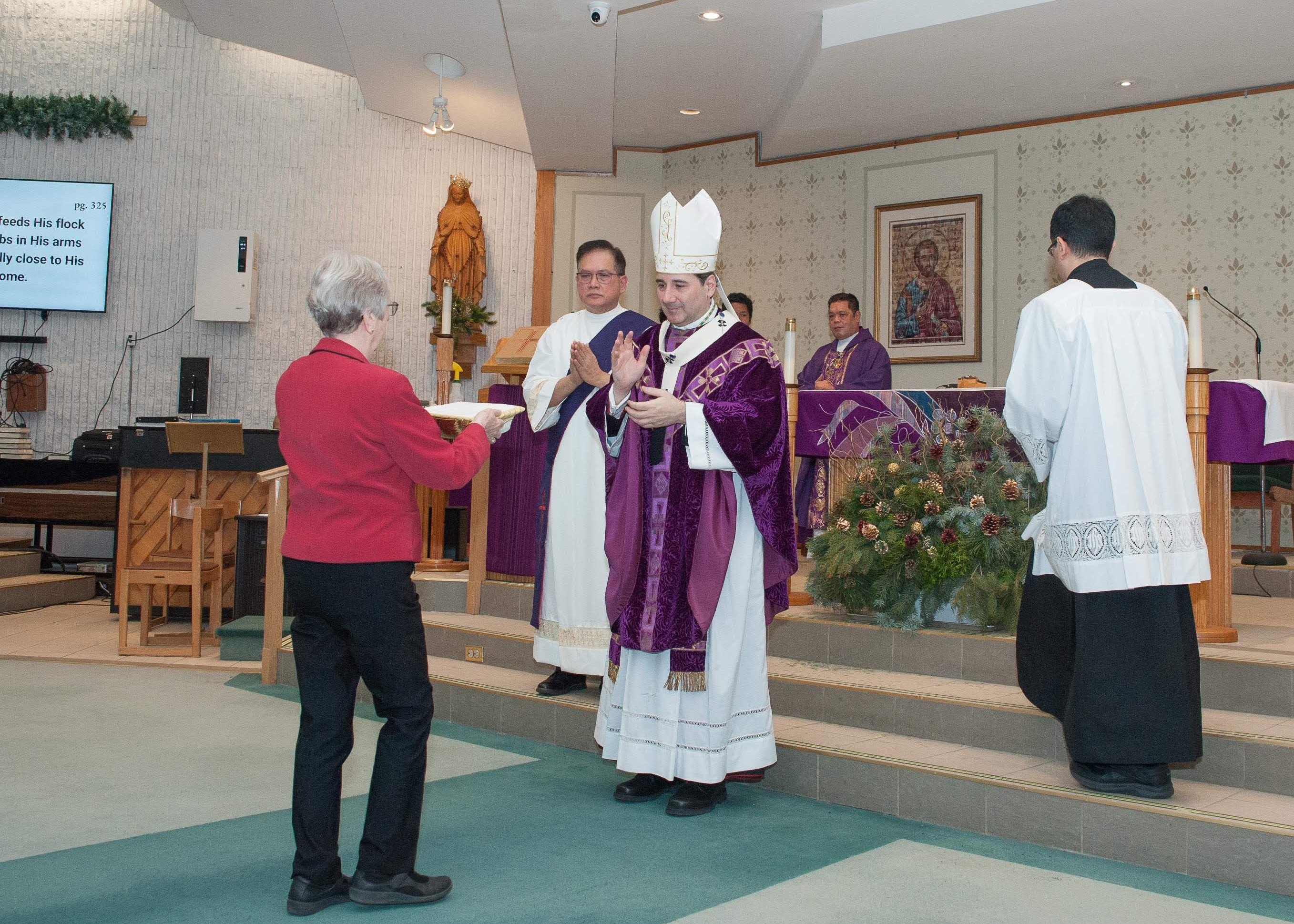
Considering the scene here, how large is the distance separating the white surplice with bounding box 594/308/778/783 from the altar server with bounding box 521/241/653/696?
2.76 ft

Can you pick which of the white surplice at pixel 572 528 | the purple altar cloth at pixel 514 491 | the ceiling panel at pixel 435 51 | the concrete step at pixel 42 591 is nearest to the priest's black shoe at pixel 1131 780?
the white surplice at pixel 572 528

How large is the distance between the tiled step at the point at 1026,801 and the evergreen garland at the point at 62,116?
25.1ft

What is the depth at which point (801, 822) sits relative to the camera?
128 inches

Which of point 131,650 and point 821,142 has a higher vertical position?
point 821,142

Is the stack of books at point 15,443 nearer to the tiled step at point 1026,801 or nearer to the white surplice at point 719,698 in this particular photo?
the tiled step at point 1026,801

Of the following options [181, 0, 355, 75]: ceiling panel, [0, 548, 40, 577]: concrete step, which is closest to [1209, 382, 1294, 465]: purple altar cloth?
[181, 0, 355, 75]: ceiling panel

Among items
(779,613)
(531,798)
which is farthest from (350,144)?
(531,798)

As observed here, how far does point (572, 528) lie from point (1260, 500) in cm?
444

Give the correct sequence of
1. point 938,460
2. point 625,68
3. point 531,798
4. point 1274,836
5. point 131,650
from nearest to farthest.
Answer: point 1274,836 < point 531,798 < point 938,460 < point 131,650 < point 625,68

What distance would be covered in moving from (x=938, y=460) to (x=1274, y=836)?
6.61 ft

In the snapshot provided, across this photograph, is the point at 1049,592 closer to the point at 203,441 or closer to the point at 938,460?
the point at 938,460

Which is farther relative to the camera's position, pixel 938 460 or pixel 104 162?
pixel 104 162

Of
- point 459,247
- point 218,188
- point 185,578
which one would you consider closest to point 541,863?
point 185,578

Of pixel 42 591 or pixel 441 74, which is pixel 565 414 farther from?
pixel 42 591
